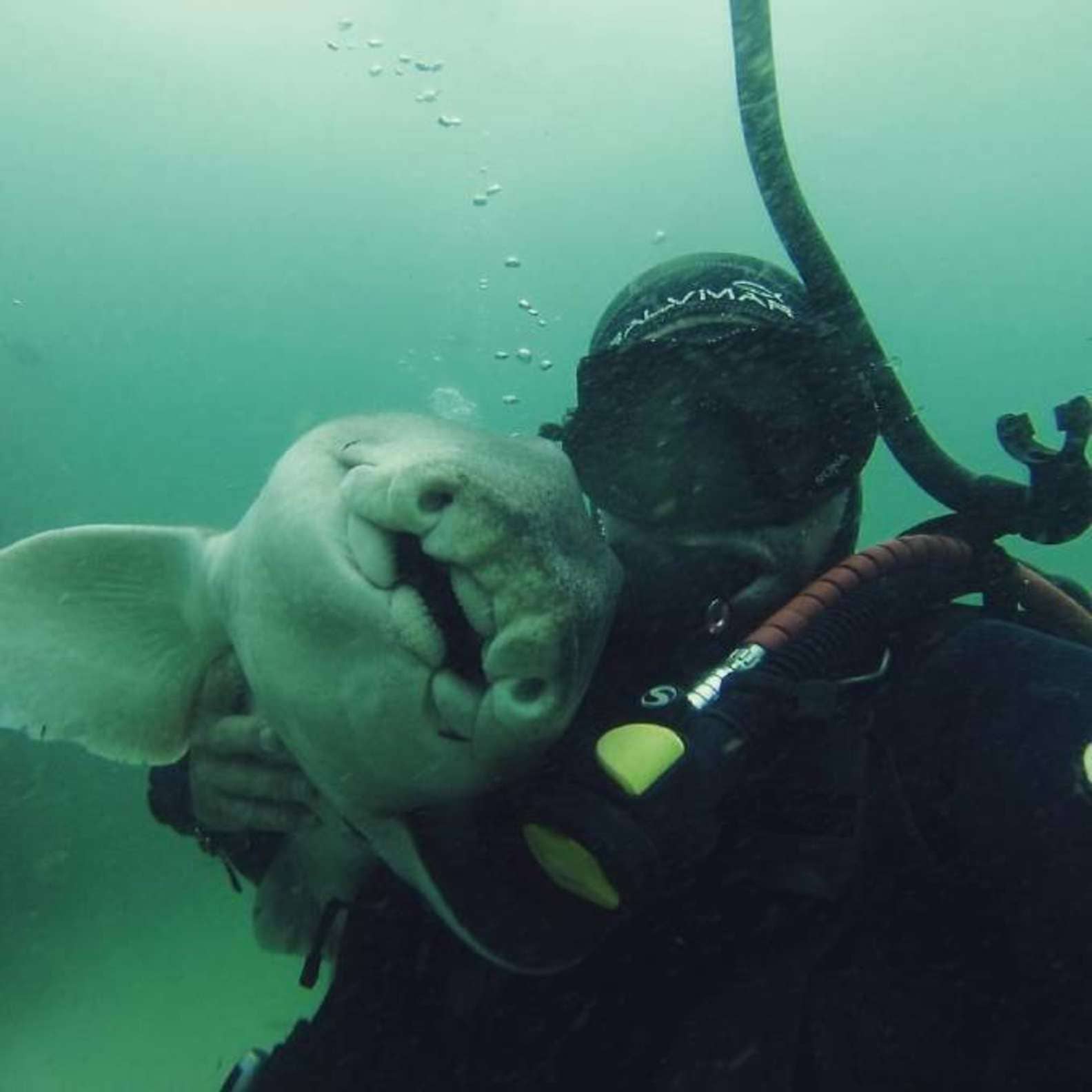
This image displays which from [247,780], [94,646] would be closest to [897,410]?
[247,780]

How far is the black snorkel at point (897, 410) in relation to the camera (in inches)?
108

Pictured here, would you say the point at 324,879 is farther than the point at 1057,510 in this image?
No

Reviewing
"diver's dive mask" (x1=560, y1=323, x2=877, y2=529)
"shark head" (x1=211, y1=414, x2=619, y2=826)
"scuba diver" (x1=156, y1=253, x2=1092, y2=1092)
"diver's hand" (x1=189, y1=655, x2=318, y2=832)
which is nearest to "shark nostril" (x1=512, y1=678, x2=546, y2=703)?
"shark head" (x1=211, y1=414, x2=619, y2=826)

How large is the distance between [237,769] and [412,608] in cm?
102

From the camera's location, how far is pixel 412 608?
1.51m

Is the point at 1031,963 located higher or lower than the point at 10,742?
higher

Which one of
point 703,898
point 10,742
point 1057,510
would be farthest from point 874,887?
point 10,742

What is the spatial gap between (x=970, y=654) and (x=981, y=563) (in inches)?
26.9

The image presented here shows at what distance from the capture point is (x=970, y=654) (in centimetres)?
212

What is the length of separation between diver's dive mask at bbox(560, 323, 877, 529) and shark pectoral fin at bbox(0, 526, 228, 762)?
1.20 meters

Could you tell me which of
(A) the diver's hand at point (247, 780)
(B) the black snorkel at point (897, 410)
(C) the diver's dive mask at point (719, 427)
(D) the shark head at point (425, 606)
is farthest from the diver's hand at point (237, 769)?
(B) the black snorkel at point (897, 410)

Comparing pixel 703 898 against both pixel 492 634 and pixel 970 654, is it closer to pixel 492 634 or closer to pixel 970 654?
pixel 970 654

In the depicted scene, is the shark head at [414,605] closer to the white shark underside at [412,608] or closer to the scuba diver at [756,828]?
the white shark underside at [412,608]

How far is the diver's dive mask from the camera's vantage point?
2621 millimetres
